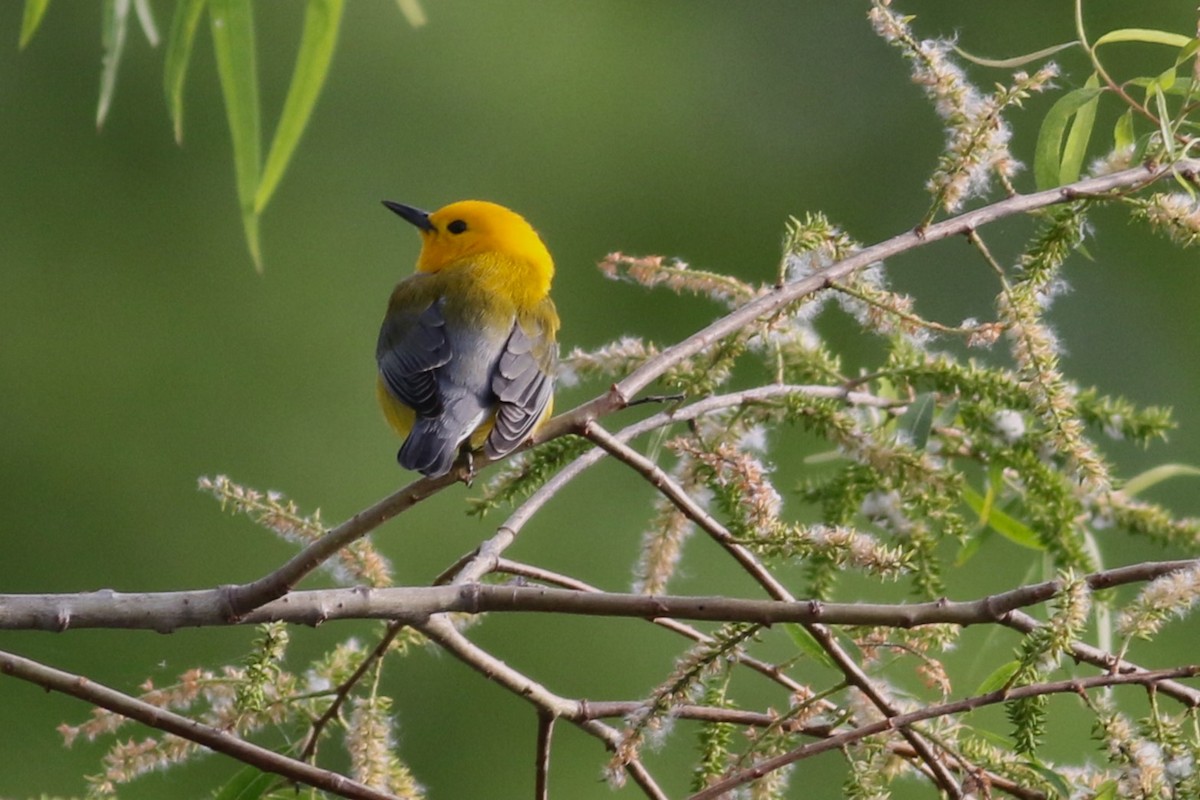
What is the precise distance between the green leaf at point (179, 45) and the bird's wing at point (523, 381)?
76cm

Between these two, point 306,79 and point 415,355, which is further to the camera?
point 415,355

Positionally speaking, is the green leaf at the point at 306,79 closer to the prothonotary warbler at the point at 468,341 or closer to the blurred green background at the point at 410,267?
the prothonotary warbler at the point at 468,341

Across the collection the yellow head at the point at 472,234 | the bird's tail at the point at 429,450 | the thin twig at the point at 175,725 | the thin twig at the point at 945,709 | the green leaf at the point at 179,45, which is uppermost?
the yellow head at the point at 472,234

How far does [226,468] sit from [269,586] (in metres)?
5.29

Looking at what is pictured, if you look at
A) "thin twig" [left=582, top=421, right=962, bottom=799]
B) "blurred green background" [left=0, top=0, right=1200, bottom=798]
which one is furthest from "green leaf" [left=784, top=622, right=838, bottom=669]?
"blurred green background" [left=0, top=0, right=1200, bottom=798]

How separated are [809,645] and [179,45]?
771 mm

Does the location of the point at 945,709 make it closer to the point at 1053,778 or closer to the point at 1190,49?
the point at 1053,778

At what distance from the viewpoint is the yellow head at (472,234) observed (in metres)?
3.10

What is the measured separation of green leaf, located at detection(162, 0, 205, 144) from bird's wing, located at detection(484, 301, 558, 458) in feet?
2.48

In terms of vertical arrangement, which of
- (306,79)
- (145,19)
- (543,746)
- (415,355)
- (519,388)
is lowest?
(543,746)

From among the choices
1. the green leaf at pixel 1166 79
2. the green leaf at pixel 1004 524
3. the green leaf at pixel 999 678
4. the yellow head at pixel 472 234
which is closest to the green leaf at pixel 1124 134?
the green leaf at pixel 1166 79

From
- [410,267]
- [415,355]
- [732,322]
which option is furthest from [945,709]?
[410,267]

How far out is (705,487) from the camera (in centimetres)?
175

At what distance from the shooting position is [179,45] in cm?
129
